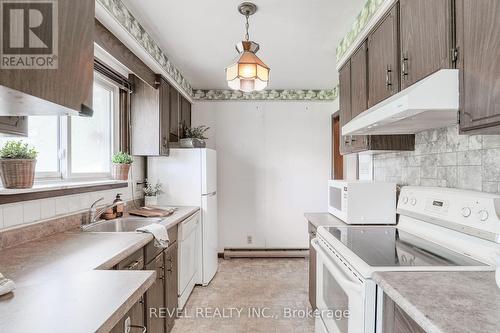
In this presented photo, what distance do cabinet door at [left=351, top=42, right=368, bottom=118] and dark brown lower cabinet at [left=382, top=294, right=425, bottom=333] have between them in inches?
54.9

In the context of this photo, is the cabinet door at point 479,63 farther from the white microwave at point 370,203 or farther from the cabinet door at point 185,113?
the cabinet door at point 185,113

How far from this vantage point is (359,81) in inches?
85.9

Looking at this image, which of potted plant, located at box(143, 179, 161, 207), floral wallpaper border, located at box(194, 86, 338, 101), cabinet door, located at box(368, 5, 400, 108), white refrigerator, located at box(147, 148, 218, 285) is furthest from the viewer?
floral wallpaper border, located at box(194, 86, 338, 101)

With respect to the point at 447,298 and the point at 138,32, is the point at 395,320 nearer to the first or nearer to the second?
the point at 447,298

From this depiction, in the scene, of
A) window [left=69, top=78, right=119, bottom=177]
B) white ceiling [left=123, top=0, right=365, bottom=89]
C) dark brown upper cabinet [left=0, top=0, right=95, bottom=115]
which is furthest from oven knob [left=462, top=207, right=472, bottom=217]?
window [left=69, top=78, right=119, bottom=177]

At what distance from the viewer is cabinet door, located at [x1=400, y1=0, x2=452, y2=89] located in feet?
3.93

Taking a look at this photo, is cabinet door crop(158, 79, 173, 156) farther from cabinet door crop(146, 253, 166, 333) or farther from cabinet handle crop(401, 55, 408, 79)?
cabinet handle crop(401, 55, 408, 79)

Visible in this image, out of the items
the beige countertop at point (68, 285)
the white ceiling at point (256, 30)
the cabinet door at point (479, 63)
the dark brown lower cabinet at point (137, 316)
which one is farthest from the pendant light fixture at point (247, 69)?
the dark brown lower cabinet at point (137, 316)

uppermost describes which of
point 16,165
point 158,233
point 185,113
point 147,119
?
point 185,113

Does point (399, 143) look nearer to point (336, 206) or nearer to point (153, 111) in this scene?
point (336, 206)

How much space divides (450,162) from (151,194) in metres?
2.59

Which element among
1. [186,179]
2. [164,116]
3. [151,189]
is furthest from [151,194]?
[164,116]

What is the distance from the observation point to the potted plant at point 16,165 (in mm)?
1401

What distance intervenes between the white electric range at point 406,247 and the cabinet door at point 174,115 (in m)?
2.11
